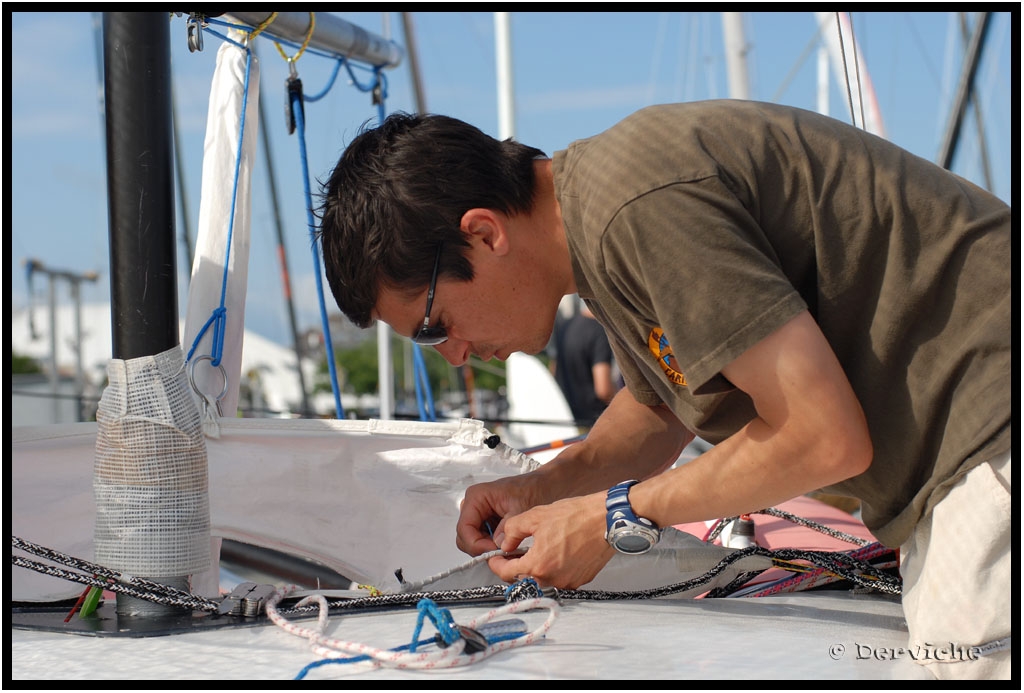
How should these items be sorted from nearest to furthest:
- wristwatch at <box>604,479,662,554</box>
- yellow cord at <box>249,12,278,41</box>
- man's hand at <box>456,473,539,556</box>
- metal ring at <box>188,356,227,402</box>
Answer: wristwatch at <box>604,479,662,554</box>
man's hand at <box>456,473,539,556</box>
metal ring at <box>188,356,227,402</box>
yellow cord at <box>249,12,278,41</box>

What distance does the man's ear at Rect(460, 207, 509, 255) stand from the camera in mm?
1434

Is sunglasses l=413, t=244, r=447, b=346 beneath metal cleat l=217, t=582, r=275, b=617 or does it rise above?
above

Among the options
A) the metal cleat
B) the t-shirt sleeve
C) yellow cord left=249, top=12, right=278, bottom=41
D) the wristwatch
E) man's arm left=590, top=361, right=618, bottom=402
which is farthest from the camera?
man's arm left=590, top=361, right=618, bottom=402

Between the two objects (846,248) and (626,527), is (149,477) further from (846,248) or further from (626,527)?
(846,248)

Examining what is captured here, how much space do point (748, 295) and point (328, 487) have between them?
127 centimetres

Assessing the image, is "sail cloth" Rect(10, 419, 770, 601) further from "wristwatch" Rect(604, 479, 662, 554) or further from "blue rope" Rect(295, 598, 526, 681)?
"blue rope" Rect(295, 598, 526, 681)

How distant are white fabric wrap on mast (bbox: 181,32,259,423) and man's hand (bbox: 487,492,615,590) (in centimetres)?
79

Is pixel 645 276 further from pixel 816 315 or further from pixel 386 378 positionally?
pixel 386 378

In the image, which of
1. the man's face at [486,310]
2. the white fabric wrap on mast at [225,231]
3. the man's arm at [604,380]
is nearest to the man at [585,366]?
the man's arm at [604,380]

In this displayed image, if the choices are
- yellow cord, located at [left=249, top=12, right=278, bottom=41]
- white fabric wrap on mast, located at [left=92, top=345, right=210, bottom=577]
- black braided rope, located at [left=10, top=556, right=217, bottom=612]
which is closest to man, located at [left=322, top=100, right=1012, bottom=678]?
white fabric wrap on mast, located at [left=92, top=345, right=210, bottom=577]

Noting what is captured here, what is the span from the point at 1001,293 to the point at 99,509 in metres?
1.37

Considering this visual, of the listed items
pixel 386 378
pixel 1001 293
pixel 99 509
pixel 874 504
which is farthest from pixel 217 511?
pixel 386 378

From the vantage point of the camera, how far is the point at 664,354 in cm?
142

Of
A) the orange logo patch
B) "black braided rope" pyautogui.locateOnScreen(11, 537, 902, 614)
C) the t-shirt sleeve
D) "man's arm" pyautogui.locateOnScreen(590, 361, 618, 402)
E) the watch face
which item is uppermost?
the t-shirt sleeve
